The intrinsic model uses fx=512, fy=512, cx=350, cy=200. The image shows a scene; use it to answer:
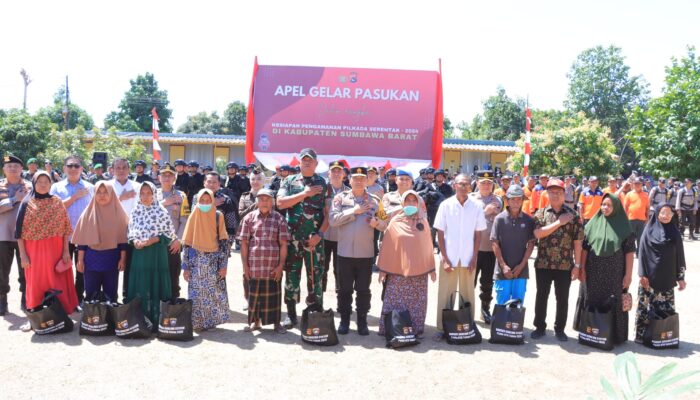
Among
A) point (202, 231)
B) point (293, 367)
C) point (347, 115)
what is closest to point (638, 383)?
point (293, 367)

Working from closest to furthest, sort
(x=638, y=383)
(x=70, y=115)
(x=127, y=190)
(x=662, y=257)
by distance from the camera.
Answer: (x=638, y=383), (x=662, y=257), (x=127, y=190), (x=70, y=115)

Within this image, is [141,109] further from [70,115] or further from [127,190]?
[127,190]

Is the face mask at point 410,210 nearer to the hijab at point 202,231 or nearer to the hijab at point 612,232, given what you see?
the hijab at point 612,232

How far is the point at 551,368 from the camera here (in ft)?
14.6

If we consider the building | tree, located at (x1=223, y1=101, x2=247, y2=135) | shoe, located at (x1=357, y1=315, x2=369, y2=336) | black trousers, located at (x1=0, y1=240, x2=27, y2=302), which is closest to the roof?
the building

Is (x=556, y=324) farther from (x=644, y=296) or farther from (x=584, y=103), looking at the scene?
(x=584, y=103)

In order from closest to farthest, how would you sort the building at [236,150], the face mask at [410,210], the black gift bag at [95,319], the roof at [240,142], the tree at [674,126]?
the black gift bag at [95,319], the face mask at [410,210], the tree at [674,126], the roof at [240,142], the building at [236,150]

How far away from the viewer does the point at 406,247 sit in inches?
199

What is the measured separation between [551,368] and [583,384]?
0.36 meters

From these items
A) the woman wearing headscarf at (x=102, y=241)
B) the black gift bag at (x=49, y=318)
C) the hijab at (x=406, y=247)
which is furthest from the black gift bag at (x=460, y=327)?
the black gift bag at (x=49, y=318)

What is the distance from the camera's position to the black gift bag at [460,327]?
16.3 feet

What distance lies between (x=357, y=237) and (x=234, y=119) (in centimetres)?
4230

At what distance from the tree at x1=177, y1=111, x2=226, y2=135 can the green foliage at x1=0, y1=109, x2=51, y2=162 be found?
80.6 feet

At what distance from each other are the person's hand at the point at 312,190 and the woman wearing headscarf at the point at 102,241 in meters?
1.93
